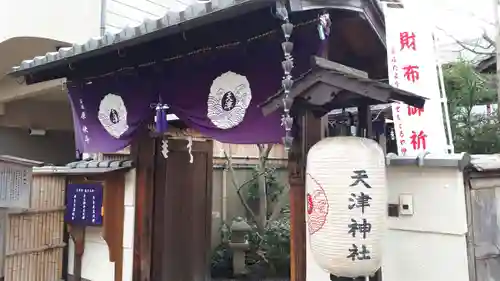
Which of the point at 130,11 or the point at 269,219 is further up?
the point at 130,11

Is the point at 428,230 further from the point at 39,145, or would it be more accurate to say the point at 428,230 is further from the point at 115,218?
the point at 39,145

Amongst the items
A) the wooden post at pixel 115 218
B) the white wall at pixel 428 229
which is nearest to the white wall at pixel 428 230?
the white wall at pixel 428 229

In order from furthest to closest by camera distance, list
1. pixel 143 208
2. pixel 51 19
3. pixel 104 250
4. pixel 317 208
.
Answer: pixel 51 19 → pixel 104 250 → pixel 143 208 → pixel 317 208

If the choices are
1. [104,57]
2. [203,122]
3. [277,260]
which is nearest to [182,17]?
[203,122]

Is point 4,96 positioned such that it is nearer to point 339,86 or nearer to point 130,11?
point 130,11

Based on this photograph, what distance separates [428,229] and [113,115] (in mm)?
4895

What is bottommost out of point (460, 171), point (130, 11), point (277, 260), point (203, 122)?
point (277, 260)

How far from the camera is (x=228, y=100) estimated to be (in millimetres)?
5410

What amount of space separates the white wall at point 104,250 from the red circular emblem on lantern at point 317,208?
4.09 meters

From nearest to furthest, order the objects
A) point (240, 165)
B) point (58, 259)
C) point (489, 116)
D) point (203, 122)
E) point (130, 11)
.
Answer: point (203, 122), point (489, 116), point (58, 259), point (130, 11), point (240, 165)

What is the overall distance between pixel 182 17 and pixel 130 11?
25.9ft

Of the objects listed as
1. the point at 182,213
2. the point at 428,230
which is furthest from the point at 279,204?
the point at 428,230

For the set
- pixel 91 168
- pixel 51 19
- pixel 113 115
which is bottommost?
pixel 91 168

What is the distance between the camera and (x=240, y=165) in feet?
42.8
